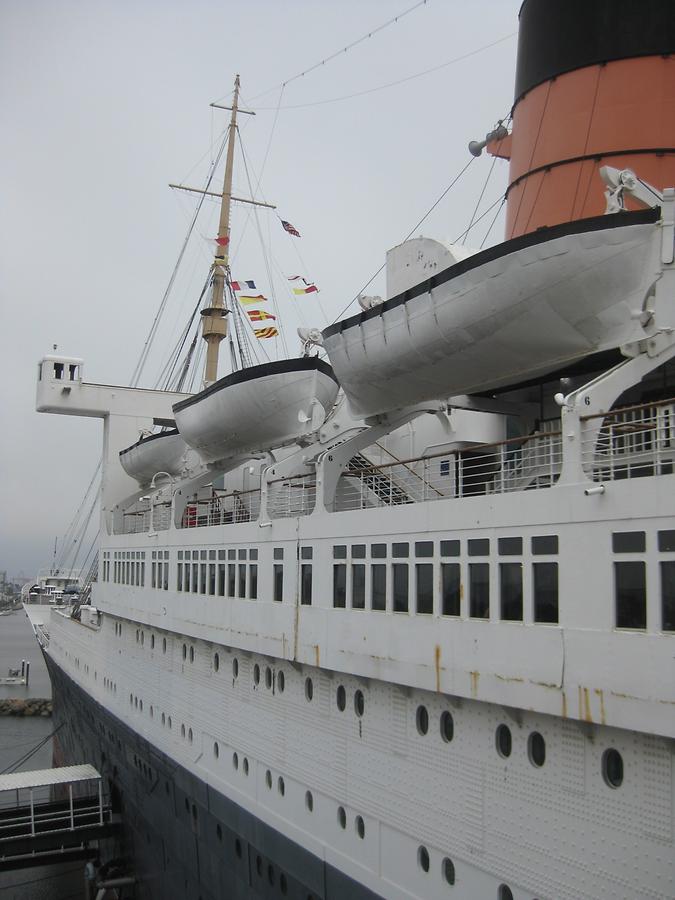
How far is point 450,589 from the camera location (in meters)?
10.2

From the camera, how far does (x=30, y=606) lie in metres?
43.0

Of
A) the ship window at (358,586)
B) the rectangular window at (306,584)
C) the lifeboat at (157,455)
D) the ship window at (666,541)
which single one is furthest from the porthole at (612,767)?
the lifeboat at (157,455)

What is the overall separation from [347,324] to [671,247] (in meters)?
5.10

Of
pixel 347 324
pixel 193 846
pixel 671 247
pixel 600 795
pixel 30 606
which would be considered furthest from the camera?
pixel 30 606

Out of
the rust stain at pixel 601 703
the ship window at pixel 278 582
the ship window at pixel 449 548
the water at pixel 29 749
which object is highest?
the ship window at pixel 449 548

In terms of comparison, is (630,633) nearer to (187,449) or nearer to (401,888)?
(401,888)

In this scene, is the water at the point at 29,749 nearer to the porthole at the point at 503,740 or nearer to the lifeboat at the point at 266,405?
the lifeboat at the point at 266,405

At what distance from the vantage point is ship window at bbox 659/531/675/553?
7663 millimetres

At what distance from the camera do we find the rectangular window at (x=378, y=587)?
11.4 meters

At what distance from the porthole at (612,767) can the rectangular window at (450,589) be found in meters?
2.39

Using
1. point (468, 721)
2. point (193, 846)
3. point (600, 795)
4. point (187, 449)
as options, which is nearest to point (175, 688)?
point (193, 846)

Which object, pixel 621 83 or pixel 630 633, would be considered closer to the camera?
pixel 630 633

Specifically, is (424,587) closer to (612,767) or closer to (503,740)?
(503,740)

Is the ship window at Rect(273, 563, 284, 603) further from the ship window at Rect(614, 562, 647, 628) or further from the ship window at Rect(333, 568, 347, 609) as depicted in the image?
the ship window at Rect(614, 562, 647, 628)
